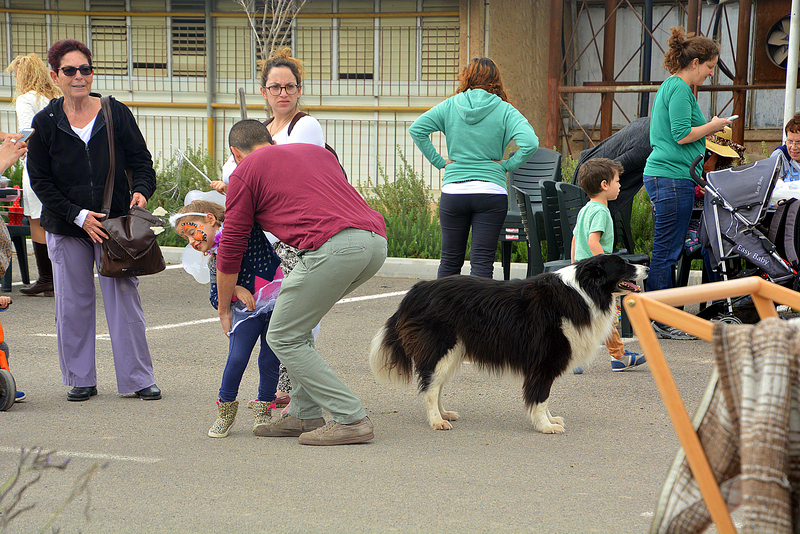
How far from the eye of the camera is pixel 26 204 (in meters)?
9.02

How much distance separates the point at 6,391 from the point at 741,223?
18.8 feet

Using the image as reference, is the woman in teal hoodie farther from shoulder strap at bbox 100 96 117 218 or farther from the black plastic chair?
shoulder strap at bbox 100 96 117 218

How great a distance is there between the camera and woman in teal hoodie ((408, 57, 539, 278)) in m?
6.26

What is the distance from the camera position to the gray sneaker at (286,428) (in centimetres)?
468

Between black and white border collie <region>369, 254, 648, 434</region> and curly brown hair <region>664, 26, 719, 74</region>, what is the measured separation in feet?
10.2

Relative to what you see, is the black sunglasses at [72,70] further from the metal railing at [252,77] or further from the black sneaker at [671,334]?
the metal railing at [252,77]

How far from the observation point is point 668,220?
7.19m

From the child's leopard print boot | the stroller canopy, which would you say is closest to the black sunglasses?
the child's leopard print boot

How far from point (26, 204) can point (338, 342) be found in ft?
13.7

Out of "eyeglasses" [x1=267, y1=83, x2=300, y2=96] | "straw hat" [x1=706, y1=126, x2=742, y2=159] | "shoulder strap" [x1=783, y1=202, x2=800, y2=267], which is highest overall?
"eyeglasses" [x1=267, y1=83, x2=300, y2=96]

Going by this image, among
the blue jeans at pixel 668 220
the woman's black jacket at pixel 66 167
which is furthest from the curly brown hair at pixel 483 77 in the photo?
the woman's black jacket at pixel 66 167

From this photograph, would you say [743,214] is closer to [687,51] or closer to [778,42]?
[687,51]

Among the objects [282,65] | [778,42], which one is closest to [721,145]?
[282,65]

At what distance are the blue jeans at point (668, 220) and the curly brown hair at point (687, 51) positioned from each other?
1.00 metres
